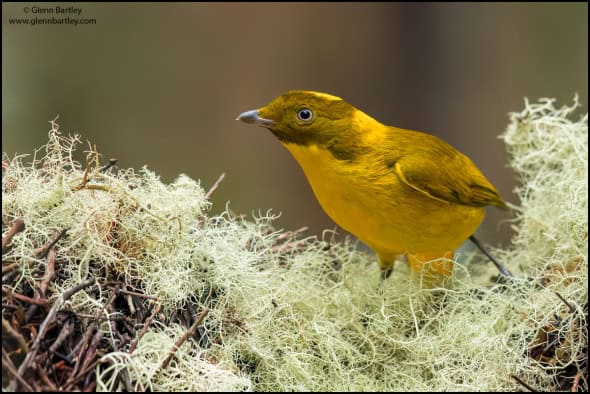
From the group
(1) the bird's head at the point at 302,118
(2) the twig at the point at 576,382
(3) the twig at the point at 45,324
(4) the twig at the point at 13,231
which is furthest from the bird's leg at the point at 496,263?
(4) the twig at the point at 13,231

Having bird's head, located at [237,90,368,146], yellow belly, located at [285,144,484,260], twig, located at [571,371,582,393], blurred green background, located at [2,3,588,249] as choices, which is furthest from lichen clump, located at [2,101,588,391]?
blurred green background, located at [2,3,588,249]

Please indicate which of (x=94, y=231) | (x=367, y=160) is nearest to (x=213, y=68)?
(x=367, y=160)

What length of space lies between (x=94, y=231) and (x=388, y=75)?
8.04ft

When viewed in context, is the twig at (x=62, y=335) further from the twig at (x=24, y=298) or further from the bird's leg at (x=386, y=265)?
the bird's leg at (x=386, y=265)

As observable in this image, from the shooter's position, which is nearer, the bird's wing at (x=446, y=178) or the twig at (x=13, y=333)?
the twig at (x=13, y=333)

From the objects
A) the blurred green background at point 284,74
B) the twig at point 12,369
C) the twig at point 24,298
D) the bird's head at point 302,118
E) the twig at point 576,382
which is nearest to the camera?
the twig at point 12,369

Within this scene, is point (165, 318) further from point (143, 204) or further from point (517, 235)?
point (517, 235)

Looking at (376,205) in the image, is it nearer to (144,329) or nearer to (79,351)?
(144,329)

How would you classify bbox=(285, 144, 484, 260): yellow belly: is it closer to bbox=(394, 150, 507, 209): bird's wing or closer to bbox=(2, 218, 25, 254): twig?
bbox=(394, 150, 507, 209): bird's wing

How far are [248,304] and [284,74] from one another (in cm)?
190

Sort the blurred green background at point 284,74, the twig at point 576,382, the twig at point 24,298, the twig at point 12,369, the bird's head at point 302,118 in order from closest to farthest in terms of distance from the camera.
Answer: the twig at point 12,369
the twig at point 24,298
the twig at point 576,382
the bird's head at point 302,118
the blurred green background at point 284,74

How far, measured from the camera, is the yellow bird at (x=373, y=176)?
66.2 inches

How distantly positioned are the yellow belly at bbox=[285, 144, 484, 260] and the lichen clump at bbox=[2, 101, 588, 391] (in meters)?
0.12

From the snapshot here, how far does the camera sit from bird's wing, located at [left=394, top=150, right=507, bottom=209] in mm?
1732
